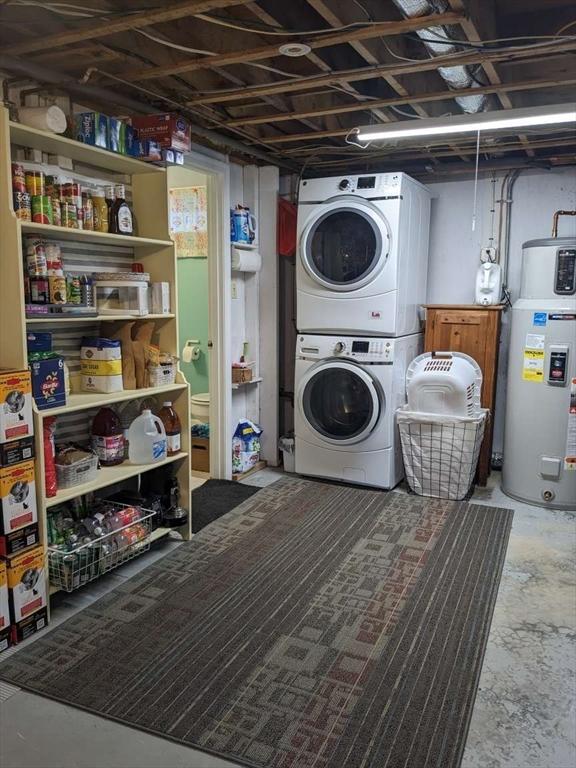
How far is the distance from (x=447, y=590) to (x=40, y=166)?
2.73m

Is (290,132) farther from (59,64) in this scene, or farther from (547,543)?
(547,543)

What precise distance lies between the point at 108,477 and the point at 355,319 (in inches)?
80.7

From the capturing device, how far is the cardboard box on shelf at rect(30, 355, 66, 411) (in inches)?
97.3

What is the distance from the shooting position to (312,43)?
2.35 meters

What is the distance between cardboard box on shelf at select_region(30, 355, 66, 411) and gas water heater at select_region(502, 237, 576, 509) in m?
2.89

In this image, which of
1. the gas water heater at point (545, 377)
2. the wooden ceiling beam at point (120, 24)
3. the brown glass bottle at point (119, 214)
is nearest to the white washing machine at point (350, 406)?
the gas water heater at point (545, 377)

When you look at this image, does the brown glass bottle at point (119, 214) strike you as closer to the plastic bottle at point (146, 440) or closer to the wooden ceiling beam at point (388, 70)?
the wooden ceiling beam at point (388, 70)

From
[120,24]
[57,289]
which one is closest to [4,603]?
[57,289]

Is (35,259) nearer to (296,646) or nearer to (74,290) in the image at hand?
(74,290)

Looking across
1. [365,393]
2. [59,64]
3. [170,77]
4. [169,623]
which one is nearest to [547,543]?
[365,393]

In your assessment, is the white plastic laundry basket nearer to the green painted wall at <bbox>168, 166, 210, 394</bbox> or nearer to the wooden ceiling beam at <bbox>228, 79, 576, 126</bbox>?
the wooden ceiling beam at <bbox>228, 79, 576, 126</bbox>

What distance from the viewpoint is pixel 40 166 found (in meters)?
2.71

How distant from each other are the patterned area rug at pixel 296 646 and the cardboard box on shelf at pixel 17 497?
505 millimetres

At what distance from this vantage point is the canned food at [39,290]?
2480 millimetres
